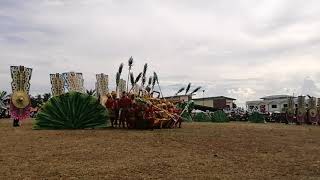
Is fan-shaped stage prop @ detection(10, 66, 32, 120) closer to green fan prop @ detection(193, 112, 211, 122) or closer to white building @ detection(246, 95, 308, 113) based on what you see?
green fan prop @ detection(193, 112, 211, 122)

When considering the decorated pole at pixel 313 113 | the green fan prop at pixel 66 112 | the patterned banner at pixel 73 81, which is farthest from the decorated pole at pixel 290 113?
the green fan prop at pixel 66 112

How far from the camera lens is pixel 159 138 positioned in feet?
49.9

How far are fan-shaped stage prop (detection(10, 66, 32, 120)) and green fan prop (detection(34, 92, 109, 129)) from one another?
300cm

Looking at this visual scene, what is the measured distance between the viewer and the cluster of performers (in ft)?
63.6

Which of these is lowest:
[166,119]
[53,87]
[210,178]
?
[210,178]

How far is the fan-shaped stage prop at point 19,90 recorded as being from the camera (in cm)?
2239

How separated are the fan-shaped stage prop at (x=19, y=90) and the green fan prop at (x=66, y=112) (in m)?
3.00

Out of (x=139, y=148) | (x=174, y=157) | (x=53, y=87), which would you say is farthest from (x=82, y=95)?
(x=174, y=157)

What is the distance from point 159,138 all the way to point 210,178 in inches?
248

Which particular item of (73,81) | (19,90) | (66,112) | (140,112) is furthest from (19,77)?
(140,112)

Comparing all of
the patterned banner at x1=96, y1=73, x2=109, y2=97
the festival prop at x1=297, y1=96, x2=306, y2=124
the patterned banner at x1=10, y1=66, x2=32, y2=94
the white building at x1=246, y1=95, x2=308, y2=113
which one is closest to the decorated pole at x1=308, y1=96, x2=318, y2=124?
the festival prop at x1=297, y1=96, x2=306, y2=124

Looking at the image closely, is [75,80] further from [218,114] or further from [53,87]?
[218,114]

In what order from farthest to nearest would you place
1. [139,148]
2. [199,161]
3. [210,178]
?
[139,148], [199,161], [210,178]

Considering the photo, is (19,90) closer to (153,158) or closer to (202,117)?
(153,158)
